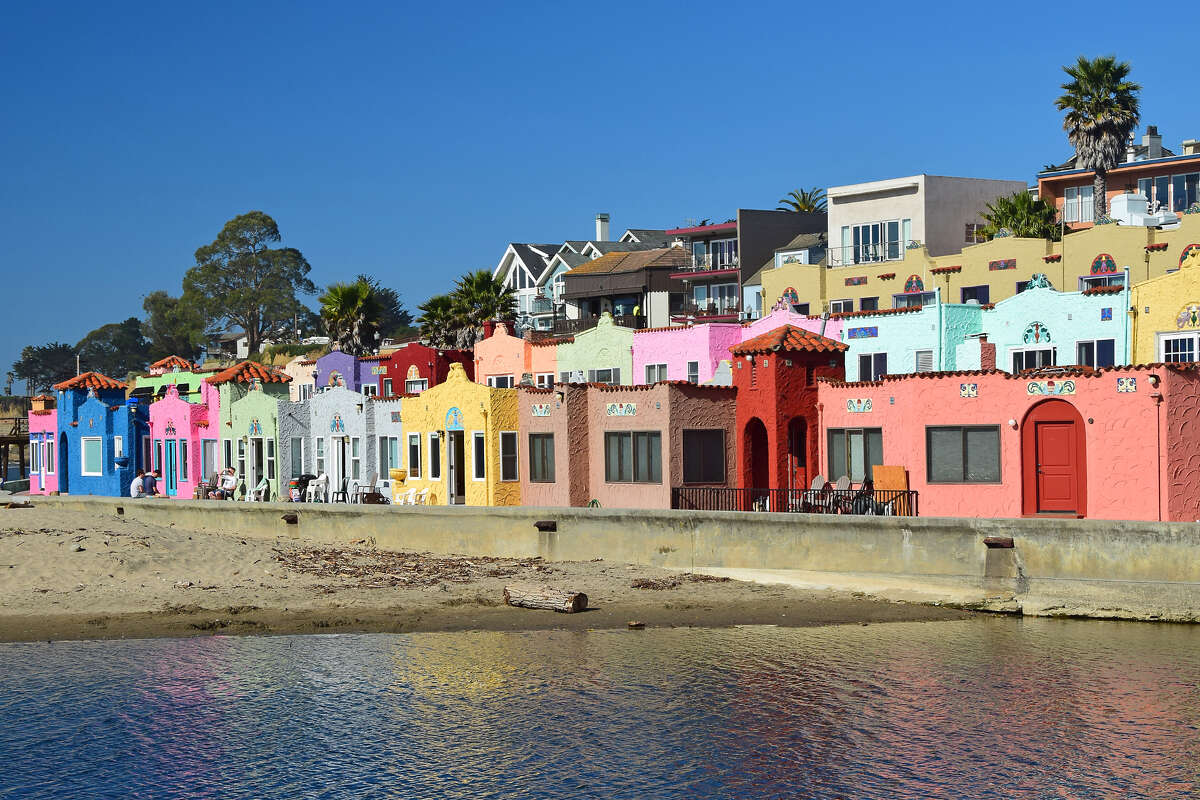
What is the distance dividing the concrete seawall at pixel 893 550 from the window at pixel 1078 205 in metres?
43.3

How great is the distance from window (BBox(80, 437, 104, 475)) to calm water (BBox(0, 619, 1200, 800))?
141 feet

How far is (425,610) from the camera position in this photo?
114 feet

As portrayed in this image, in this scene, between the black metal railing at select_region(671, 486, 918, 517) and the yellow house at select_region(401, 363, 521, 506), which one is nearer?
the black metal railing at select_region(671, 486, 918, 517)

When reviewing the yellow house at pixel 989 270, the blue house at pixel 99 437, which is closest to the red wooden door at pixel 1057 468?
the yellow house at pixel 989 270

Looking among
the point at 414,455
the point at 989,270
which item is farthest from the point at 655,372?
the point at 989,270

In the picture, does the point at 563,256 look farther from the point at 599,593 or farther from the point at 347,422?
the point at 599,593

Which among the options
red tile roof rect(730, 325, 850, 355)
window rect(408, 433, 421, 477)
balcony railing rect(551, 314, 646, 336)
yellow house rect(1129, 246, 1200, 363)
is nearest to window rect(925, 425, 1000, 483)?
red tile roof rect(730, 325, 850, 355)

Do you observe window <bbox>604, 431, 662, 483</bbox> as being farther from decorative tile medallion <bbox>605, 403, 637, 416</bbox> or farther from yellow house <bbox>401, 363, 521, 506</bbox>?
yellow house <bbox>401, 363, 521, 506</bbox>

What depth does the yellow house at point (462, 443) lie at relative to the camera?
49188 mm

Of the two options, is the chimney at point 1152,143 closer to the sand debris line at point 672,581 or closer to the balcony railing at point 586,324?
the balcony railing at point 586,324

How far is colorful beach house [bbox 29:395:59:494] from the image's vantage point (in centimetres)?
7656

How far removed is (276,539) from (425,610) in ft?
41.8

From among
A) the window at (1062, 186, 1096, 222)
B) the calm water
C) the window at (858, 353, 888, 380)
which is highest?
the window at (1062, 186, 1096, 222)

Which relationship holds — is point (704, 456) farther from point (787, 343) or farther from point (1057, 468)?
point (1057, 468)
